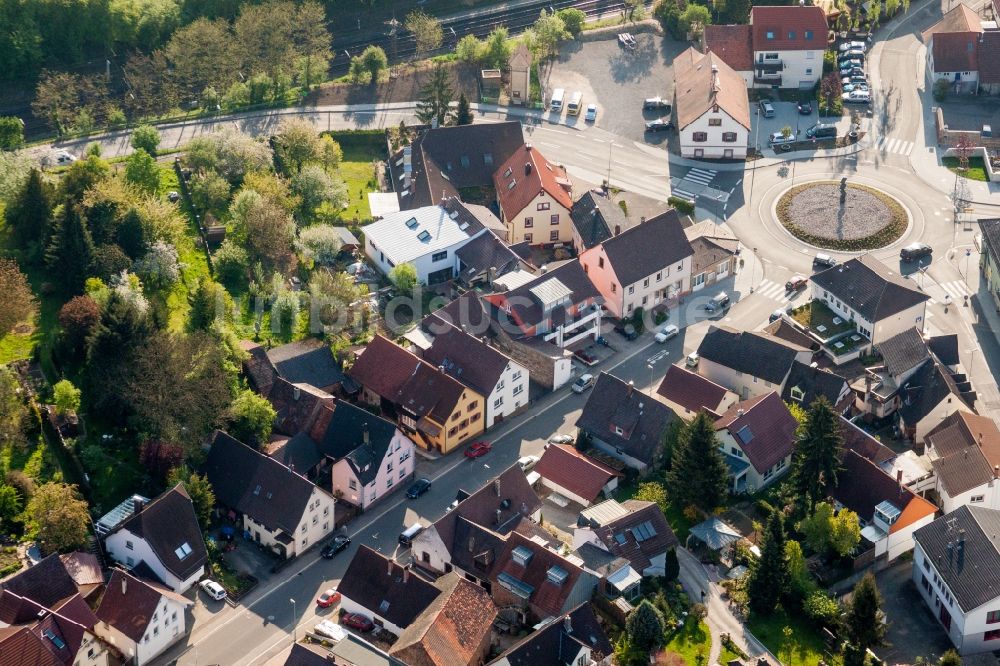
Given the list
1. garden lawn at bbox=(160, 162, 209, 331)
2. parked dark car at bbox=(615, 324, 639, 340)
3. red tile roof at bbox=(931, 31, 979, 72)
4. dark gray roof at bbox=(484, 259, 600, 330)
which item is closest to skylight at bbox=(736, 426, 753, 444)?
parked dark car at bbox=(615, 324, 639, 340)

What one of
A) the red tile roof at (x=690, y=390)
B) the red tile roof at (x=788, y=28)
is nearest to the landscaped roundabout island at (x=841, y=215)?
the red tile roof at (x=788, y=28)

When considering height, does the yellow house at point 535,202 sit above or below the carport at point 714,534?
above

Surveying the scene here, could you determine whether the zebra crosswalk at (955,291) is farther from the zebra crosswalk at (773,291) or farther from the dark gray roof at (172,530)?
the dark gray roof at (172,530)

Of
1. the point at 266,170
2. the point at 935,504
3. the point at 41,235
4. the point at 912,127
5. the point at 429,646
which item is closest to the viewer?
the point at 429,646

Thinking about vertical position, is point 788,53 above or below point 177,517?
above

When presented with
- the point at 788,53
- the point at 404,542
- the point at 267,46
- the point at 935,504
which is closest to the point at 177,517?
the point at 404,542

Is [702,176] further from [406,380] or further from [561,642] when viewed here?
[561,642]

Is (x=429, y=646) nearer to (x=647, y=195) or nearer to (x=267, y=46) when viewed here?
(x=647, y=195)
